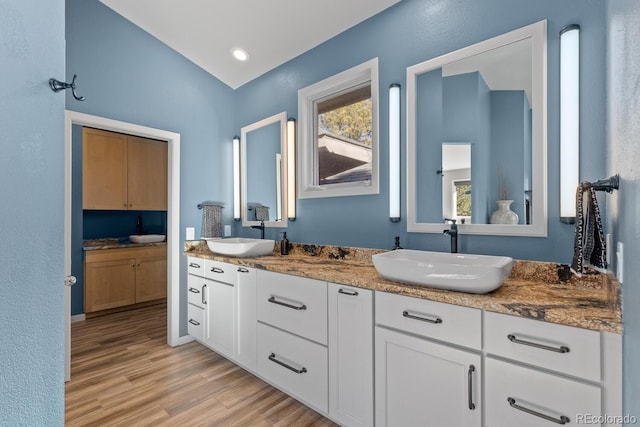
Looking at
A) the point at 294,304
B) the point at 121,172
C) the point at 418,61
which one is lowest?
the point at 294,304

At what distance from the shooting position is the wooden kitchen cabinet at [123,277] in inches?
146

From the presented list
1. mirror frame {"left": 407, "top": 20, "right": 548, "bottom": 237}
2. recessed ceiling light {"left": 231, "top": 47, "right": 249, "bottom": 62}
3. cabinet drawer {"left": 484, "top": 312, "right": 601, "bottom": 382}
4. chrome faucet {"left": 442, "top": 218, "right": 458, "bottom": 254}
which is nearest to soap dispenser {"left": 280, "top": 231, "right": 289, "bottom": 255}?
chrome faucet {"left": 442, "top": 218, "right": 458, "bottom": 254}

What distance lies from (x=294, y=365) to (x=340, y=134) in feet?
5.70

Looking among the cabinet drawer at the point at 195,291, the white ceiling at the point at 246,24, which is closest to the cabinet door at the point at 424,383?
the cabinet drawer at the point at 195,291

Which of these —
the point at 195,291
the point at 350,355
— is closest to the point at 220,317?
the point at 195,291

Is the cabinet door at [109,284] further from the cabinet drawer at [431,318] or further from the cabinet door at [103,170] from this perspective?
the cabinet drawer at [431,318]

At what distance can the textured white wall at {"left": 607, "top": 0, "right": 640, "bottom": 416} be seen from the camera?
27.5 inches

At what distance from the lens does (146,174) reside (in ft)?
14.1

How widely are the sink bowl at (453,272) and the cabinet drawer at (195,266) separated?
6.10ft

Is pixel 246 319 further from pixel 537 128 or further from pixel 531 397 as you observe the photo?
pixel 537 128

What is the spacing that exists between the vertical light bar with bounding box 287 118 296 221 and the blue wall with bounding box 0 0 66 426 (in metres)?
1.78

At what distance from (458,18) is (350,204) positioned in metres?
→ 1.36

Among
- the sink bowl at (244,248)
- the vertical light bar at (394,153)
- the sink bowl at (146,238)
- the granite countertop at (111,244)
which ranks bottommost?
the granite countertop at (111,244)

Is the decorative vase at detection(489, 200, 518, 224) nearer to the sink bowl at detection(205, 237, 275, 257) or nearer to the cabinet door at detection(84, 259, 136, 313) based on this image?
the sink bowl at detection(205, 237, 275, 257)
